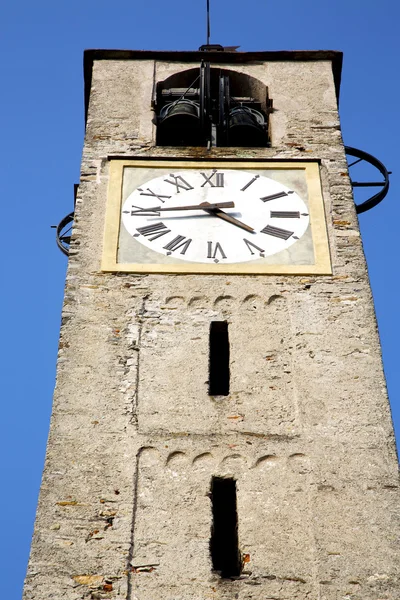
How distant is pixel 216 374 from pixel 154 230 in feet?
6.27

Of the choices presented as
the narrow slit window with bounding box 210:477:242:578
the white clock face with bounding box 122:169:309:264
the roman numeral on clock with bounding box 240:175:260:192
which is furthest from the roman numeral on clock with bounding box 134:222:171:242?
the narrow slit window with bounding box 210:477:242:578

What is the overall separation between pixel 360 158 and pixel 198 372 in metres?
4.68

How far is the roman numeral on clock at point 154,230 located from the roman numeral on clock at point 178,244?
0.15 meters

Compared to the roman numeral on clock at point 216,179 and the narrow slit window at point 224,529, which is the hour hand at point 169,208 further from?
the narrow slit window at point 224,529

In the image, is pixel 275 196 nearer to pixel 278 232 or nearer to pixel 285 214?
pixel 285 214

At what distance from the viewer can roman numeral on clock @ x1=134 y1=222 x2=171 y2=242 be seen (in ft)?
40.5

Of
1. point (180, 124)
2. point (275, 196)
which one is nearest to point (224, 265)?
point (275, 196)

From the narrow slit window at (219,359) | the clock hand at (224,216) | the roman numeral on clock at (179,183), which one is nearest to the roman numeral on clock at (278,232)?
the clock hand at (224,216)

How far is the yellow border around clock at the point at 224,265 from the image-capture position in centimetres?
1183

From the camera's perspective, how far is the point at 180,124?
14.2m

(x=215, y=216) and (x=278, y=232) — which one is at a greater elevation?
(x=215, y=216)

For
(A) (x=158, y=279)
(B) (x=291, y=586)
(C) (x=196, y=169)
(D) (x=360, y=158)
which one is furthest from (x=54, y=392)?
(D) (x=360, y=158)

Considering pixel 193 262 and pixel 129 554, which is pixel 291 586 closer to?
pixel 129 554

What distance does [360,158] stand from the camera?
14617 millimetres
